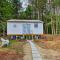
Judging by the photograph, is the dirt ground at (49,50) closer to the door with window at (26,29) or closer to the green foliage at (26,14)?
the door with window at (26,29)

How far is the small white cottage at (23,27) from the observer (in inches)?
1319

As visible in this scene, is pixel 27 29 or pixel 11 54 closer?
pixel 11 54

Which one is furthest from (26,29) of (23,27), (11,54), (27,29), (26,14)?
(11,54)

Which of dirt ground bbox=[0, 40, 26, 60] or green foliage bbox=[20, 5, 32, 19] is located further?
green foliage bbox=[20, 5, 32, 19]

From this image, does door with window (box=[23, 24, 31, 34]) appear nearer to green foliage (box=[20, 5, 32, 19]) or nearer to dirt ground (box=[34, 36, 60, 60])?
dirt ground (box=[34, 36, 60, 60])

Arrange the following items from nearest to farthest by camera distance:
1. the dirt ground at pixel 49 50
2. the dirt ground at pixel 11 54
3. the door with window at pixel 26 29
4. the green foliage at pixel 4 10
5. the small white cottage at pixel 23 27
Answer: the dirt ground at pixel 11 54 < the dirt ground at pixel 49 50 < the small white cottage at pixel 23 27 < the door with window at pixel 26 29 < the green foliage at pixel 4 10

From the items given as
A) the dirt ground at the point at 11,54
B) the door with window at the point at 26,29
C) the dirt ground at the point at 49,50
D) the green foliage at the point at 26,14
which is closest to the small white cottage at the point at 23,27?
the door with window at the point at 26,29

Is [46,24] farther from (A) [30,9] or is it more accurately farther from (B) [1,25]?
(B) [1,25]

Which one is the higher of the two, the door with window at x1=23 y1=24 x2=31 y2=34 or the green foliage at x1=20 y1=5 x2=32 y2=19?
the green foliage at x1=20 y1=5 x2=32 y2=19

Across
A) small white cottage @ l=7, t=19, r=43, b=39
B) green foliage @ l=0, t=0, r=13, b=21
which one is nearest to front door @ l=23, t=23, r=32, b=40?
small white cottage @ l=7, t=19, r=43, b=39

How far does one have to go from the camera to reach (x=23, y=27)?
33781 millimetres

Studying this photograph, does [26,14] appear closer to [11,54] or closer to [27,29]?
[27,29]

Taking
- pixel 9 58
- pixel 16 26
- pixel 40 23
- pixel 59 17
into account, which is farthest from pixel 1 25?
pixel 9 58

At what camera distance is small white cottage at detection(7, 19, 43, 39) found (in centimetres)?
3350
